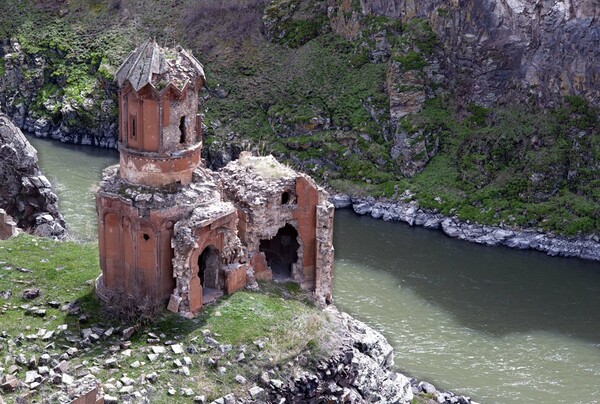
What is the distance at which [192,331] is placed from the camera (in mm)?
31359

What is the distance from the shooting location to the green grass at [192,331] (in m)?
29.3

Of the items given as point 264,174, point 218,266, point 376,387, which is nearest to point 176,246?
point 218,266

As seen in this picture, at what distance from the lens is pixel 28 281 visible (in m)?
35.7

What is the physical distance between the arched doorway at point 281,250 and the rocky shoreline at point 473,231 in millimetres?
24327

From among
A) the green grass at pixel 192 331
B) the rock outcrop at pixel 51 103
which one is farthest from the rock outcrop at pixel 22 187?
the rock outcrop at pixel 51 103

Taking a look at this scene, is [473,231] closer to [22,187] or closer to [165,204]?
[22,187]

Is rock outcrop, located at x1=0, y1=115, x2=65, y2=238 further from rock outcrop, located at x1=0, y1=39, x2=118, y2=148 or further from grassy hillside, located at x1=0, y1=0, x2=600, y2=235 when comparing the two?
rock outcrop, located at x1=0, y1=39, x2=118, y2=148

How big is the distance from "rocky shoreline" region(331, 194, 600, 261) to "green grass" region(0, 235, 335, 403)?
26968 millimetres

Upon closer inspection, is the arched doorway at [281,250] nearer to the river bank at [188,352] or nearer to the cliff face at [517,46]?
the river bank at [188,352]

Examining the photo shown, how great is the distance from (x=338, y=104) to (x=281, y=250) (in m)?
37.7

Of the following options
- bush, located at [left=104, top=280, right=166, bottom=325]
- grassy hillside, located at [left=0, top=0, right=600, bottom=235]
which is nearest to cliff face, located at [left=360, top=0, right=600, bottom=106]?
grassy hillside, located at [left=0, top=0, right=600, bottom=235]

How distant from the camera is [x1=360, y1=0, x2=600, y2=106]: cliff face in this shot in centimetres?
6675

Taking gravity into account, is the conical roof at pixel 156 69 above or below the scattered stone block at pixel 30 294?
above

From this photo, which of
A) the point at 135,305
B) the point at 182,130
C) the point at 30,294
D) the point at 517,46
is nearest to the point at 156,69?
the point at 182,130
